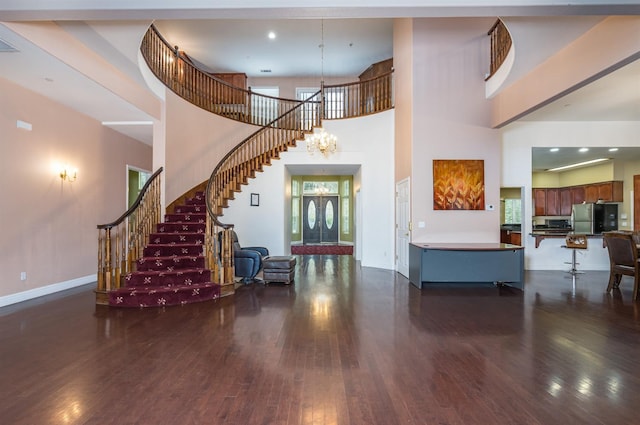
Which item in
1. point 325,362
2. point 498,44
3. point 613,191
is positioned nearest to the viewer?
point 325,362

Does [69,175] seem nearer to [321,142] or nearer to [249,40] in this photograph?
[321,142]

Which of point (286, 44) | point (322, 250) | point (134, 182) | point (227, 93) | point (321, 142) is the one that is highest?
point (286, 44)

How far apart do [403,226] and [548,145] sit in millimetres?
3723

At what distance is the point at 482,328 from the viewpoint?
12.3 ft

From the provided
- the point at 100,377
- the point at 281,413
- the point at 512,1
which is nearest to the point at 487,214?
the point at 512,1

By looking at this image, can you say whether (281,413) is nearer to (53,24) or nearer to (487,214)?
(53,24)

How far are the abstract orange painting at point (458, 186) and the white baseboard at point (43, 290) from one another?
22.3 feet

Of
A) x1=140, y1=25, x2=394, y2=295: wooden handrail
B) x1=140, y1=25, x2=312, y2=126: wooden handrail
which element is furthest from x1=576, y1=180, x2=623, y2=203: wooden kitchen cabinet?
x1=140, y1=25, x2=312, y2=126: wooden handrail

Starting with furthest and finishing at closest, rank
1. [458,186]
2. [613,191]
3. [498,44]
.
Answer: [613,191] → [458,186] → [498,44]

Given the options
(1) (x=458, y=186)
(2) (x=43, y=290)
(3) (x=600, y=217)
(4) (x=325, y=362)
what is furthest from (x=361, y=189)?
(2) (x=43, y=290)

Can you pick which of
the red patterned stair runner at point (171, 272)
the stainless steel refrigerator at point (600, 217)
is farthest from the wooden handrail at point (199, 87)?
the stainless steel refrigerator at point (600, 217)

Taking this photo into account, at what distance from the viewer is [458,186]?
645 cm

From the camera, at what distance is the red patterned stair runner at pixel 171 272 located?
4.70m

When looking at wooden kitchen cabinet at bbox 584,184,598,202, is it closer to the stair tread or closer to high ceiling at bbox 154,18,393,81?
high ceiling at bbox 154,18,393,81
